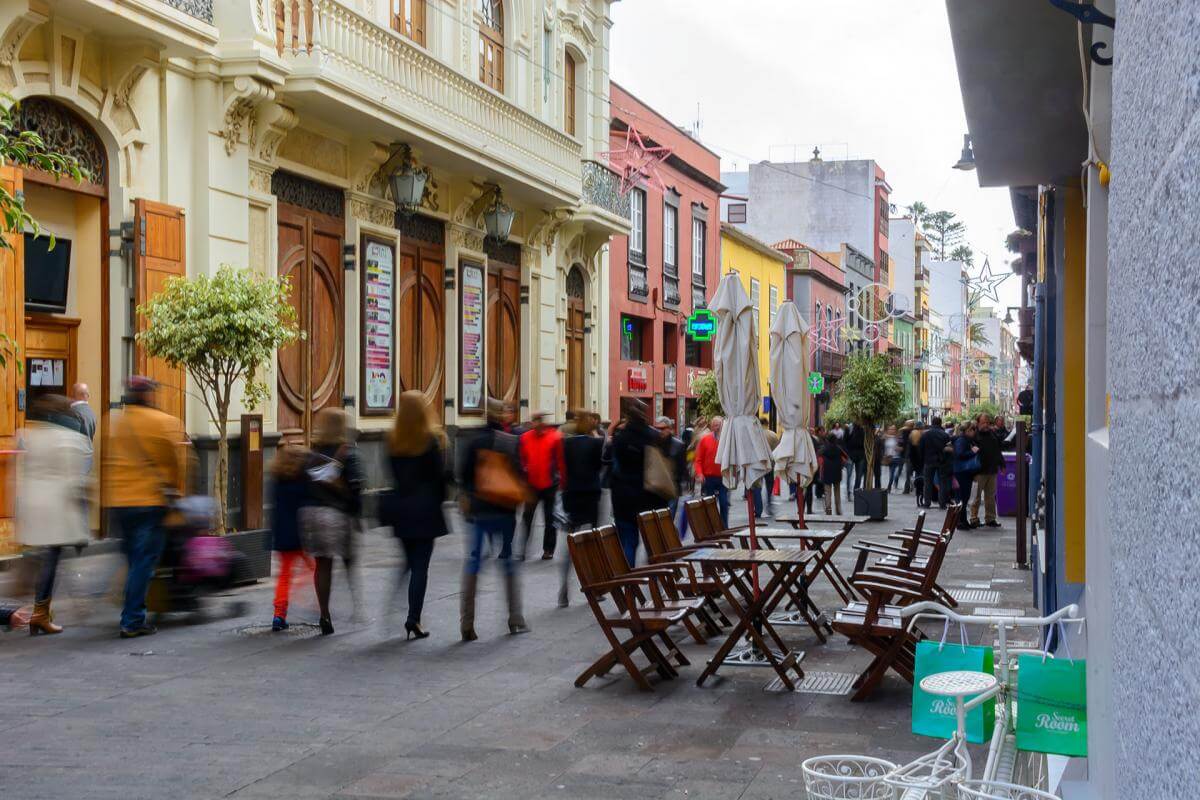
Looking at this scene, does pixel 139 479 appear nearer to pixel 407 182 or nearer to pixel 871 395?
pixel 407 182

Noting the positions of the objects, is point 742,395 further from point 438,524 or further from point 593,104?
point 593,104

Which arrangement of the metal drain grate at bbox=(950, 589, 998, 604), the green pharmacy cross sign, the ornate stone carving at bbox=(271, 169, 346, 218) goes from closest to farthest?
the metal drain grate at bbox=(950, 589, 998, 604), the ornate stone carving at bbox=(271, 169, 346, 218), the green pharmacy cross sign

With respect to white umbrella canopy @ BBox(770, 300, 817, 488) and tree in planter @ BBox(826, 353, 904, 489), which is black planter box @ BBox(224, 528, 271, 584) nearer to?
white umbrella canopy @ BBox(770, 300, 817, 488)

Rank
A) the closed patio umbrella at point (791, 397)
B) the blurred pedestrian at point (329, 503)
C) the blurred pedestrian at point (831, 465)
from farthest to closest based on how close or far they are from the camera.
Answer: the blurred pedestrian at point (831, 465), the closed patio umbrella at point (791, 397), the blurred pedestrian at point (329, 503)

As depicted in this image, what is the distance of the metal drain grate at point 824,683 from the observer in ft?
27.8

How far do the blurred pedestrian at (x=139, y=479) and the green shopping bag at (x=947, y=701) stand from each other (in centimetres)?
705

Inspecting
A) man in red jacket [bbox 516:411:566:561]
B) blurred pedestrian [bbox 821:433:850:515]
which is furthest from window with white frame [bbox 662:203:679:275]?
man in red jacket [bbox 516:411:566:561]

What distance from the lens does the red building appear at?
33312mm

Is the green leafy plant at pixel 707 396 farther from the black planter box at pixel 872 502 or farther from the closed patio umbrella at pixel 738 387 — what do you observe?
the closed patio umbrella at pixel 738 387

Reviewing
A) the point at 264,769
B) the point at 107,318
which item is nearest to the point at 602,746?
the point at 264,769

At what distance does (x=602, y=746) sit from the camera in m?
7.02

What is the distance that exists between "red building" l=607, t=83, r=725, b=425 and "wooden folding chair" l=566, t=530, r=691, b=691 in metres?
23.2

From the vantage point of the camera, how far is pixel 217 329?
1358 cm

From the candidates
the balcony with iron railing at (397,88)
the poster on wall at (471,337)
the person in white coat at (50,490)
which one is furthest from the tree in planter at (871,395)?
the person in white coat at (50,490)
